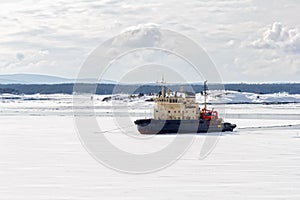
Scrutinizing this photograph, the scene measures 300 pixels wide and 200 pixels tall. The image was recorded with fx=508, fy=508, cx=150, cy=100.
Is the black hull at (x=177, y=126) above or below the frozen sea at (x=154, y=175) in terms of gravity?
above

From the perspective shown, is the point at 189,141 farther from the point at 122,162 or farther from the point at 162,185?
the point at 162,185

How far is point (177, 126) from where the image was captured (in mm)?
Answer: 29828

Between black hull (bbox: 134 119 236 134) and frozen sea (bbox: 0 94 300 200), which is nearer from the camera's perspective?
frozen sea (bbox: 0 94 300 200)

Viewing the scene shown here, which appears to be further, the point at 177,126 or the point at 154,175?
the point at 177,126

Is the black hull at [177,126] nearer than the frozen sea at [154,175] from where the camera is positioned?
No

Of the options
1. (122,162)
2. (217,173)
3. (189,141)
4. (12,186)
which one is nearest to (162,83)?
(189,141)

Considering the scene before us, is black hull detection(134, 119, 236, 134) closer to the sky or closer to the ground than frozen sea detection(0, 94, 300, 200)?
closer to the sky

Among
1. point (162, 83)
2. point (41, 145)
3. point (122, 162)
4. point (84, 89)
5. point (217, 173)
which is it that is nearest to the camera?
point (217, 173)

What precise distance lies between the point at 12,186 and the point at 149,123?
17.9m

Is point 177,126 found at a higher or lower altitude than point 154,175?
higher

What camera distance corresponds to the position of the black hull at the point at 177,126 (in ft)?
95.8

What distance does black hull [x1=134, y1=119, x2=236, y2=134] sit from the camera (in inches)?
1150

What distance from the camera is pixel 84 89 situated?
174 meters

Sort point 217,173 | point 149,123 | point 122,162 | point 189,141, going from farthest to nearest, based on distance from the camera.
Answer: point 149,123 < point 189,141 < point 122,162 < point 217,173
